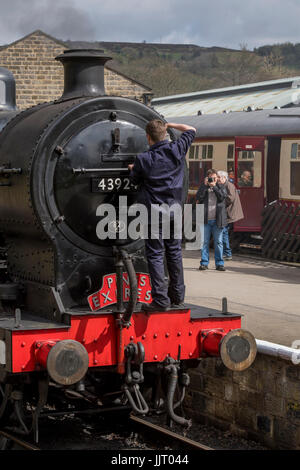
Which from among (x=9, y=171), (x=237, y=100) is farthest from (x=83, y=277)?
(x=237, y=100)

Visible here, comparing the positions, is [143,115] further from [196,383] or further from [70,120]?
[196,383]

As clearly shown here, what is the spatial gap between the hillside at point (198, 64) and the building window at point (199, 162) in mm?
36490

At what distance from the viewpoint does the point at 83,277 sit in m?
6.12

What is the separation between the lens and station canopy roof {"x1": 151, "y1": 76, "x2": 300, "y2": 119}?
2171cm

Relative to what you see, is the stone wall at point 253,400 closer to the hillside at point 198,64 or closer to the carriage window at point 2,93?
the carriage window at point 2,93

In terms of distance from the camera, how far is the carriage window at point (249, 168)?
17516 millimetres

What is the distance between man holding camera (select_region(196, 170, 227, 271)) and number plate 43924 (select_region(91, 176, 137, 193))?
275 inches

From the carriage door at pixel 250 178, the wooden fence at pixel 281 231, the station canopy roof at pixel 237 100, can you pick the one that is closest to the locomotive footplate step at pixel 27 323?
the wooden fence at pixel 281 231

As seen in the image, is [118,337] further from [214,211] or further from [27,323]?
[214,211]

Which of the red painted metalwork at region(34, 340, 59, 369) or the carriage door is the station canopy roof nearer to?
the carriage door

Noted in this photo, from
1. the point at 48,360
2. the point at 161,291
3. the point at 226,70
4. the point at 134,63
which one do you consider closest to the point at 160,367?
the point at 161,291

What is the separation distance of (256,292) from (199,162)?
9065 millimetres

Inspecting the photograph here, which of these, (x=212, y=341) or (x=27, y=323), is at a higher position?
(x=27, y=323)

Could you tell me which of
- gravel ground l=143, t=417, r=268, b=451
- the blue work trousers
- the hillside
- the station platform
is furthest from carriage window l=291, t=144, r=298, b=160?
the hillside
